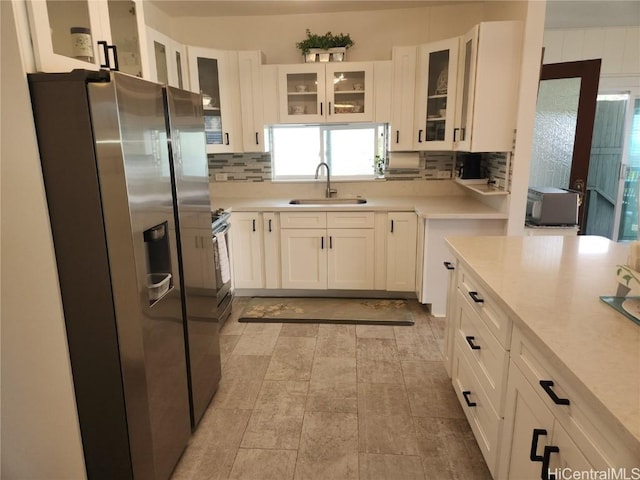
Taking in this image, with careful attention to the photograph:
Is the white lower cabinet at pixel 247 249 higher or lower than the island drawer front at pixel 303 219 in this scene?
lower

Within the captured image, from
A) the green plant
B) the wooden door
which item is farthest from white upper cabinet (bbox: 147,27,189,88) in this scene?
the wooden door

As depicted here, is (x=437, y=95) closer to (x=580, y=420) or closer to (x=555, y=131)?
(x=555, y=131)

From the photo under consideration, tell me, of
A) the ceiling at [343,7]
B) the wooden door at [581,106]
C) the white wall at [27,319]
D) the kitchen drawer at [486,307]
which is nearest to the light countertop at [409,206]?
the wooden door at [581,106]

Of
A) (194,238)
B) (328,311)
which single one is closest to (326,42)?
(328,311)

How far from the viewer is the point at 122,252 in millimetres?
1368

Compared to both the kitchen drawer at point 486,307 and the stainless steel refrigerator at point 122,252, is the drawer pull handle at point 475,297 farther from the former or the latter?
the stainless steel refrigerator at point 122,252

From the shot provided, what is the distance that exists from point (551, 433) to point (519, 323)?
1.03 feet

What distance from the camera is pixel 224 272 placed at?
3.08 meters

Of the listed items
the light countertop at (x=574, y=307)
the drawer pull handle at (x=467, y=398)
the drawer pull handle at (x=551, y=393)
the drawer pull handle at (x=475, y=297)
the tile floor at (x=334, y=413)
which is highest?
the light countertop at (x=574, y=307)

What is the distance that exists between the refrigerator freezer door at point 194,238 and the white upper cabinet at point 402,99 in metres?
2.04

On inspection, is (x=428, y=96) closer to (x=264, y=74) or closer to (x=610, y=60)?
(x=264, y=74)

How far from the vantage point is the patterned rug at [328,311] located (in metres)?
3.38

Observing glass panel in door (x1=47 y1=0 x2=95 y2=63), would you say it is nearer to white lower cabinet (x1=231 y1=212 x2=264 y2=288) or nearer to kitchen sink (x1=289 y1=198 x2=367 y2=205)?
white lower cabinet (x1=231 y1=212 x2=264 y2=288)

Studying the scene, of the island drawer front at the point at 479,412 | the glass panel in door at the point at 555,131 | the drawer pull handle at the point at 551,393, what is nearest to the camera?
the drawer pull handle at the point at 551,393
